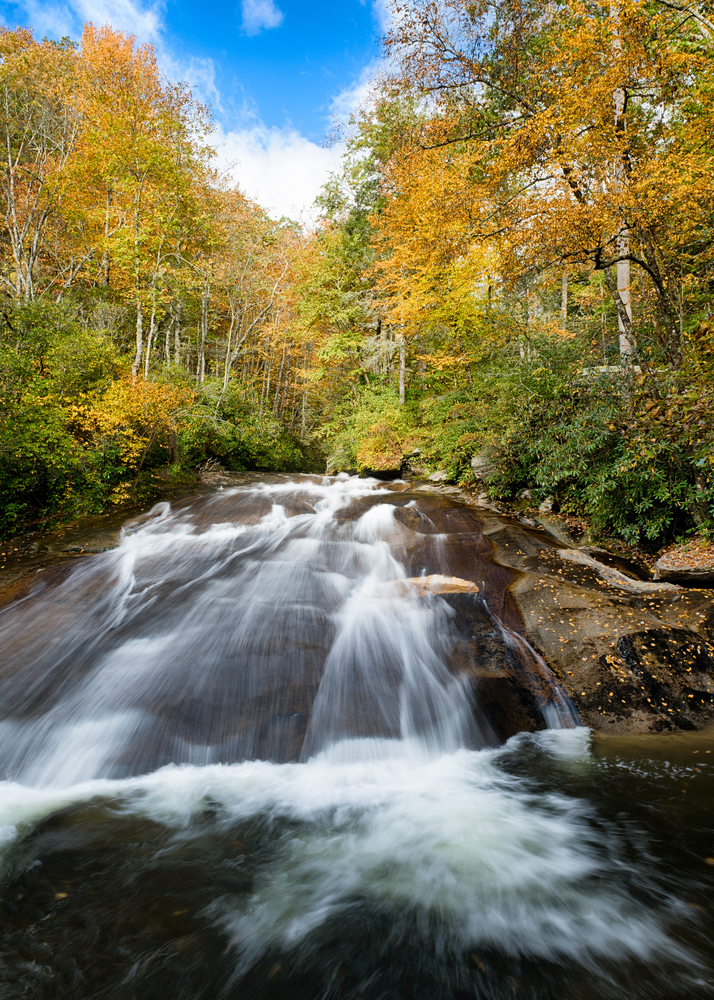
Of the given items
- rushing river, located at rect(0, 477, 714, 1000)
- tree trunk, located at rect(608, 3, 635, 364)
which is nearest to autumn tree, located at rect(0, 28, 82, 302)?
rushing river, located at rect(0, 477, 714, 1000)

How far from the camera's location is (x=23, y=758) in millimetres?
3637

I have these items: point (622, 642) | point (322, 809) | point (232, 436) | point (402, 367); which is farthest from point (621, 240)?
point (232, 436)

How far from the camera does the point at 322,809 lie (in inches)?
128

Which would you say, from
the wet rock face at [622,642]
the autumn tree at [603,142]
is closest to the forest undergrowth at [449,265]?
the autumn tree at [603,142]

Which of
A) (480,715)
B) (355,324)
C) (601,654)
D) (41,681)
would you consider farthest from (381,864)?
(355,324)

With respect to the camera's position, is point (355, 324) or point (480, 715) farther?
point (355, 324)

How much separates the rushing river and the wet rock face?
Result: 0.24m

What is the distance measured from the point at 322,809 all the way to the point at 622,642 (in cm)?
336

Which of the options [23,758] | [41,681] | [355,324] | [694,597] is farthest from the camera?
[355,324]

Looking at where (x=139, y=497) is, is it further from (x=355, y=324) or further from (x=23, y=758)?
(x=355, y=324)

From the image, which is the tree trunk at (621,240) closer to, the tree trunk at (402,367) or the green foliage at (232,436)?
the tree trunk at (402,367)

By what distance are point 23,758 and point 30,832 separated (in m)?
0.96

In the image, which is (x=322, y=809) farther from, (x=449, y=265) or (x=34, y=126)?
(x=34, y=126)

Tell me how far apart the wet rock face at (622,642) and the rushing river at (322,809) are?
0.24m
